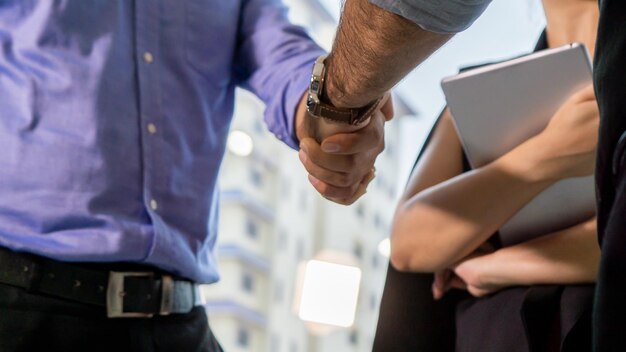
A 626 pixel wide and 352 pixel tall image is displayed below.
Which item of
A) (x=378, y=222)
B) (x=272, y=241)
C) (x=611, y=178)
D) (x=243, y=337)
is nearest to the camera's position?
(x=611, y=178)

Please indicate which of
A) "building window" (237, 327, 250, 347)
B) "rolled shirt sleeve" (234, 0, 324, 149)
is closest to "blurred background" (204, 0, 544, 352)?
"building window" (237, 327, 250, 347)

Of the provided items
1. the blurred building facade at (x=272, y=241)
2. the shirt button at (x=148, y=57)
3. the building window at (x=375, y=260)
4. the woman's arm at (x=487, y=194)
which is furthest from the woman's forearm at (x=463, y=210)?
the building window at (x=375, y=260)

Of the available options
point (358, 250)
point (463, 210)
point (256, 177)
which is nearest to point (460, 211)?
point (463, 210)

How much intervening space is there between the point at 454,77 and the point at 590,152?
0.21 metres

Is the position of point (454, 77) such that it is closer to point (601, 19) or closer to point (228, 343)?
point (601, 19)

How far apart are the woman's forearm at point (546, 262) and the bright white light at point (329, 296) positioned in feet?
13.5

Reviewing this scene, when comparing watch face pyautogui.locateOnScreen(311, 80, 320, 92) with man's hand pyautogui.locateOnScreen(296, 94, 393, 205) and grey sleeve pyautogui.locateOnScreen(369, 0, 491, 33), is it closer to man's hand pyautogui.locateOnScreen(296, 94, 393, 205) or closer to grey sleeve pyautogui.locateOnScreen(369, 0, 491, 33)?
man's hand pyautogui.locateOnScreen(296, 94, 393, 205)

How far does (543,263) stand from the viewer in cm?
122

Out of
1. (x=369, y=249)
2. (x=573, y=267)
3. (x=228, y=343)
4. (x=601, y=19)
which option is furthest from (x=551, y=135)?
(x=369, y=249)

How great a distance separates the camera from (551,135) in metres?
1.24

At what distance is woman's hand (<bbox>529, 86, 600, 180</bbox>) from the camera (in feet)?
4.02

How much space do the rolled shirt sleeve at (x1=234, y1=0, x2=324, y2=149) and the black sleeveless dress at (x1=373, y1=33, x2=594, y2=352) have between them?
28 cm

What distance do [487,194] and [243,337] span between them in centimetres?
576

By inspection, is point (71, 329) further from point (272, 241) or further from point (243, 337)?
→ point (272, 241)
